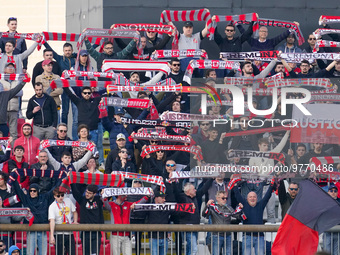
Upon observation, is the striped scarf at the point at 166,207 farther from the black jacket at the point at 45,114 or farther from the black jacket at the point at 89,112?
the black jacket at the point at 45,114

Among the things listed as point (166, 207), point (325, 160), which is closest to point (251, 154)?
point (325, 160)

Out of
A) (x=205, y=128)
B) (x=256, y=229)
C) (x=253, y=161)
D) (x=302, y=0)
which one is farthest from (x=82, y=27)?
(x=256, y=229)

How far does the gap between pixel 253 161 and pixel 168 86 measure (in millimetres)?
3445

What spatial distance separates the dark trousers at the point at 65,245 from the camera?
18.4 metres

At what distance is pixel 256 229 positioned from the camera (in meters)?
18.3

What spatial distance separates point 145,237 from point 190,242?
71 cm

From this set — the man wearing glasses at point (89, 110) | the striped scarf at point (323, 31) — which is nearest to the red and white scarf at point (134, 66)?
the man wearing glasses at point (89, 110)

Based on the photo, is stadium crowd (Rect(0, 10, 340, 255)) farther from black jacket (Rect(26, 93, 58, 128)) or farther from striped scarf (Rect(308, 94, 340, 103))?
striped scarf (Rect(308, 94, 340, 103))

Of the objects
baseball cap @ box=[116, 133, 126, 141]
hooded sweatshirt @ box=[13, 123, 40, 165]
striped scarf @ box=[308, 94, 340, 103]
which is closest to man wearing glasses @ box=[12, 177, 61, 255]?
hooded sweatshirt @ box=[13, 123, 40, 165]

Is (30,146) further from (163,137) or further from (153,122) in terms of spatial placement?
(163,137)

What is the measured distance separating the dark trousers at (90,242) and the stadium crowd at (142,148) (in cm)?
2

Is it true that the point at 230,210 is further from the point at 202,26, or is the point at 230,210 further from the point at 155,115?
the point at 202,26

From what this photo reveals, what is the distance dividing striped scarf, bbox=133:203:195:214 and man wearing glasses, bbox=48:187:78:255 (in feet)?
3.51

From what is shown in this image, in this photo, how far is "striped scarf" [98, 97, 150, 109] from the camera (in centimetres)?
2253
